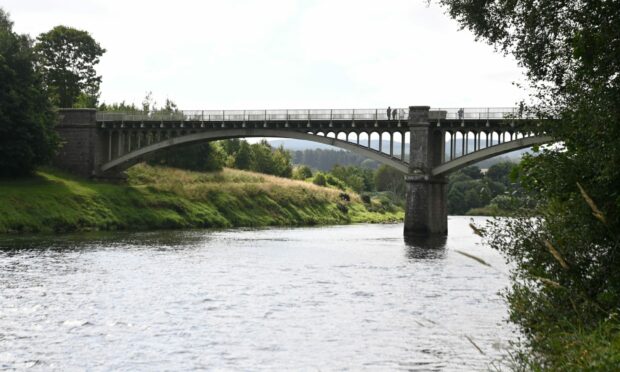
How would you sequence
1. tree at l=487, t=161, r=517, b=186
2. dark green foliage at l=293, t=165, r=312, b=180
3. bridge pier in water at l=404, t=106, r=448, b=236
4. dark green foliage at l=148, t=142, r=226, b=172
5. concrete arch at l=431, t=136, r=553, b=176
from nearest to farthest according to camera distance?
1. concrete arch at l=431, t=136, r=553, b=176
2. bridge pier in water at l=404, t=106, r=448, b=236
3. dark green foliage at l=148, t=142, r=226, b=172
4. dark green foliage at l=293, t=165, r=312, b=180
5. tree at l=487, t=161, r=517, b=186

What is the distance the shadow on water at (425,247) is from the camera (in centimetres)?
5059

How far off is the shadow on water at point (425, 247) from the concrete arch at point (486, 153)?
21.5ft

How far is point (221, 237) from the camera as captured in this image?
64.2 m

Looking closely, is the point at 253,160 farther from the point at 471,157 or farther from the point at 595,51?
the point at 595,51

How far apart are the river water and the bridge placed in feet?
80.7

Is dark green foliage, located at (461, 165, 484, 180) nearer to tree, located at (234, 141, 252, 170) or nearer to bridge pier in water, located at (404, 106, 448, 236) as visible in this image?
tree, located at (234, 141, 252, 170)

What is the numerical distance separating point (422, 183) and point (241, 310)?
50297 millimetres

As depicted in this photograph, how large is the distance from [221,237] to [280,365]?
149ft

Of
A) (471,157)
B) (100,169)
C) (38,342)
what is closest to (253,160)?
(100,169)

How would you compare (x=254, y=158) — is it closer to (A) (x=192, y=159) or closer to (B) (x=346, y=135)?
(A) (x=192, y=159)

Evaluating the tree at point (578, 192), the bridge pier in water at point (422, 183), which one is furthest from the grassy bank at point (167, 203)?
the tree at point (578, 192)

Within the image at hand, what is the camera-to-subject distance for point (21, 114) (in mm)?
67688

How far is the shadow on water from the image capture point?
5059cm

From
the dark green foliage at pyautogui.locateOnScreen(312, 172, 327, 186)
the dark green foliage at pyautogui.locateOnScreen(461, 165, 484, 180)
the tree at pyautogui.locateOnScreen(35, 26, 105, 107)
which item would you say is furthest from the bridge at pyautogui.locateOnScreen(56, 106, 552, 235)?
the dark green foliage at pyautogui.locateOnScreen(461, 165, 484, 180)
